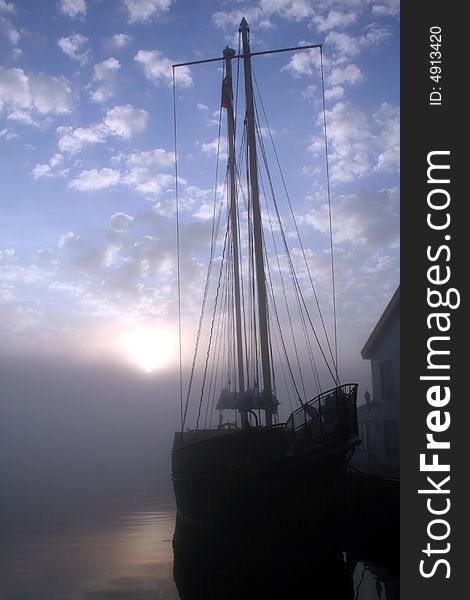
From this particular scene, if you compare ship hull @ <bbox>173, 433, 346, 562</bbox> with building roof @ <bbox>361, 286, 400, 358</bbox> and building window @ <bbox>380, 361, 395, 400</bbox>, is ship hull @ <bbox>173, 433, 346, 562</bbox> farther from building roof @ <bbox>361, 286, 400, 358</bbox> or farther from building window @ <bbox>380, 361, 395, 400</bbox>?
building roof @ <bbox>361, 286, 400, 358</bbox>

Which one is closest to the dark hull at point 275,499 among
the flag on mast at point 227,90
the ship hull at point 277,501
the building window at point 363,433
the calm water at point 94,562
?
the ship hull at point 277,501

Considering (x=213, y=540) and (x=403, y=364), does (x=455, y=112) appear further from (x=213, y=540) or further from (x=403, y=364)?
(x=213, y=540)

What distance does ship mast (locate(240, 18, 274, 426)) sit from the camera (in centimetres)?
1897

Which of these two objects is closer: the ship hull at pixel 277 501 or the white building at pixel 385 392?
the ship hull at pixel 277 501

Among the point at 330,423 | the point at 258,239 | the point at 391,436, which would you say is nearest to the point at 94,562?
the point at 330,423

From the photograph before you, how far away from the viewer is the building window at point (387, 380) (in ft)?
96.2

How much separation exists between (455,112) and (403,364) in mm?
5606

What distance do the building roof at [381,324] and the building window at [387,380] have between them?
4.15 ft

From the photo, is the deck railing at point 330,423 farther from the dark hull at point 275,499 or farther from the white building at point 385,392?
the white building at point 385,392

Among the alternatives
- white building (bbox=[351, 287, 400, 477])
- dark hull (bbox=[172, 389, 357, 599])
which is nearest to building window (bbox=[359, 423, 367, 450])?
white building (bbox=[351, 287, 400, 477])

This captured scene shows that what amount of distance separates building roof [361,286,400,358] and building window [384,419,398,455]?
167 inches

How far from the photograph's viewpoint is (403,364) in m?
9.88

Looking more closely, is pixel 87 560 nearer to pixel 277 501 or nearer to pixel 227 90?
pixel 277 501

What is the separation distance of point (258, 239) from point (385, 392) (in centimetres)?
1428
